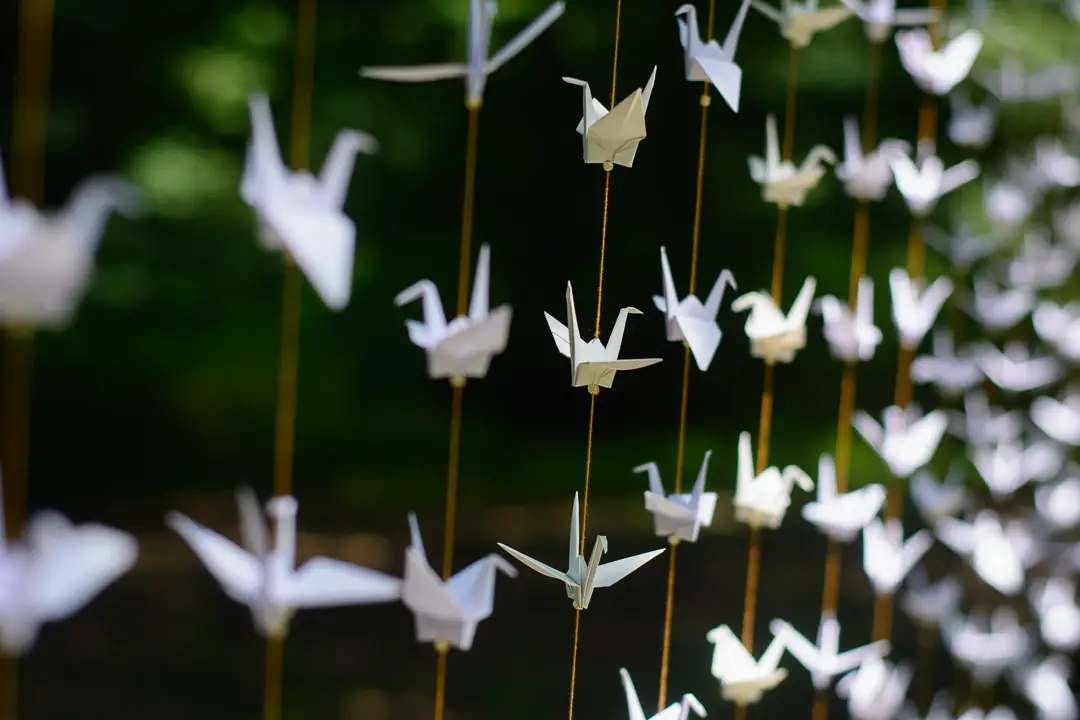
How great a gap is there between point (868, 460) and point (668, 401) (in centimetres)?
59

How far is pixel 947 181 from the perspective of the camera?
Result: 68 cm

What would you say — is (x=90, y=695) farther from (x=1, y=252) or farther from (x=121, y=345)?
(x=1, y=252)

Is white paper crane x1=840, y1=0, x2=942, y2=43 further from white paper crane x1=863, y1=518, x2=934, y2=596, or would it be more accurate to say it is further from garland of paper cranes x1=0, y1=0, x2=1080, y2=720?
white paper crane x1=863, y1=518, x2=934, y2=596

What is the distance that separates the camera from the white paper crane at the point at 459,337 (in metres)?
0.43

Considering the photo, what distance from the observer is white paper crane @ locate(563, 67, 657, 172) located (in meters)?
0.44

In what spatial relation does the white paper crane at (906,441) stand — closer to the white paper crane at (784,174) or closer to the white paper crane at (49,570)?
the white paper crane at (784,174)

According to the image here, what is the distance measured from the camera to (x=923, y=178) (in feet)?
2.21

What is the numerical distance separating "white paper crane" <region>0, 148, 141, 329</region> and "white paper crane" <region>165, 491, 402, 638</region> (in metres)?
0.10

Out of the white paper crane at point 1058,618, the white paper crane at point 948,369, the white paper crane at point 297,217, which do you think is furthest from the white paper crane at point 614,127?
the white paper crane at point 1058,618

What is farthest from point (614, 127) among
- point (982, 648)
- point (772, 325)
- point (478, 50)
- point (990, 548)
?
point (982, 648)

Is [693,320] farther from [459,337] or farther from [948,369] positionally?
[948,369]

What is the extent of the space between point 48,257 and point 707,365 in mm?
309

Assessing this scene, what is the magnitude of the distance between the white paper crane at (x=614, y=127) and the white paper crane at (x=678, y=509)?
0.50ft

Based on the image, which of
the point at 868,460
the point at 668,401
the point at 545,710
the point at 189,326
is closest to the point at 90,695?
the point at 545,710
